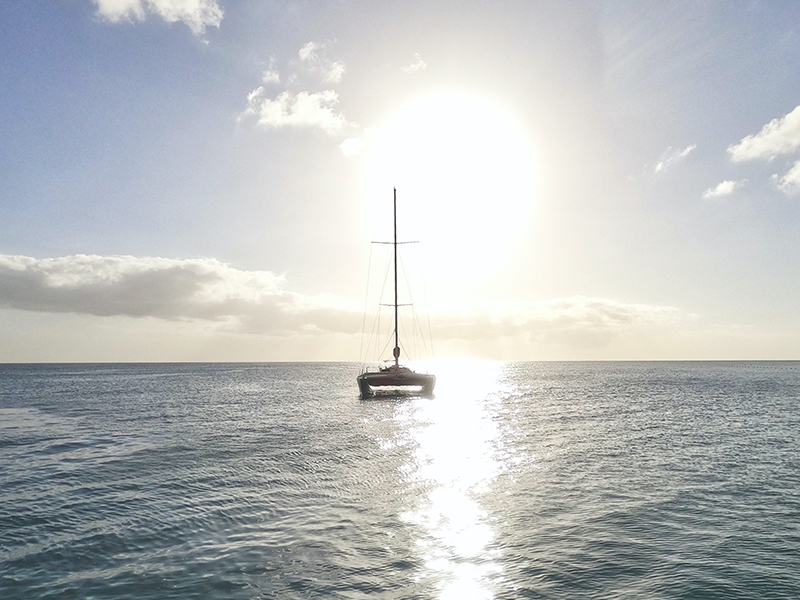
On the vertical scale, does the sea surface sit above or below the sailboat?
below

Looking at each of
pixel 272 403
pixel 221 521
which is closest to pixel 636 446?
pixel 221 521

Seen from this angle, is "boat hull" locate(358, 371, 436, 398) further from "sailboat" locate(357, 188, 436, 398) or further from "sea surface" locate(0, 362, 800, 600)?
"sea surface" locate(0, 362, 800, 600)

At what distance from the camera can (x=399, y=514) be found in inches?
661

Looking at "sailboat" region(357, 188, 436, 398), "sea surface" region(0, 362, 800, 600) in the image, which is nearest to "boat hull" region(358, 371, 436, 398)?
"sailboat" region(357, 188, 436, 398)

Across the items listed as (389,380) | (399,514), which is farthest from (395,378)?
(399,514)

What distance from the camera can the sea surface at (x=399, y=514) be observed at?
38.4 feet

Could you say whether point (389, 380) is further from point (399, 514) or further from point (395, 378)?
point (399, 514)

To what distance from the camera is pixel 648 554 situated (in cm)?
1334

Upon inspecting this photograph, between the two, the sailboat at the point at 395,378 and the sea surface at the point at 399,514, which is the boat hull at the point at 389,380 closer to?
the sailboat at the point at 395,378

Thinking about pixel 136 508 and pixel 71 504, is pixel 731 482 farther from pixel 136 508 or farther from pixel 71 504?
pixel 71 504

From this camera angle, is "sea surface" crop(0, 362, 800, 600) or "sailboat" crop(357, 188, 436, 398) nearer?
"sea surface" crop(0, 362, 800, 600)

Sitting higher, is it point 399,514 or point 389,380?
point 389,380

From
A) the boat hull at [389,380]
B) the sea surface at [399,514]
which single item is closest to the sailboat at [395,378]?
the boat hull at [389,380]

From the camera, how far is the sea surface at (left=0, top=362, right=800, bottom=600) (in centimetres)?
1170
